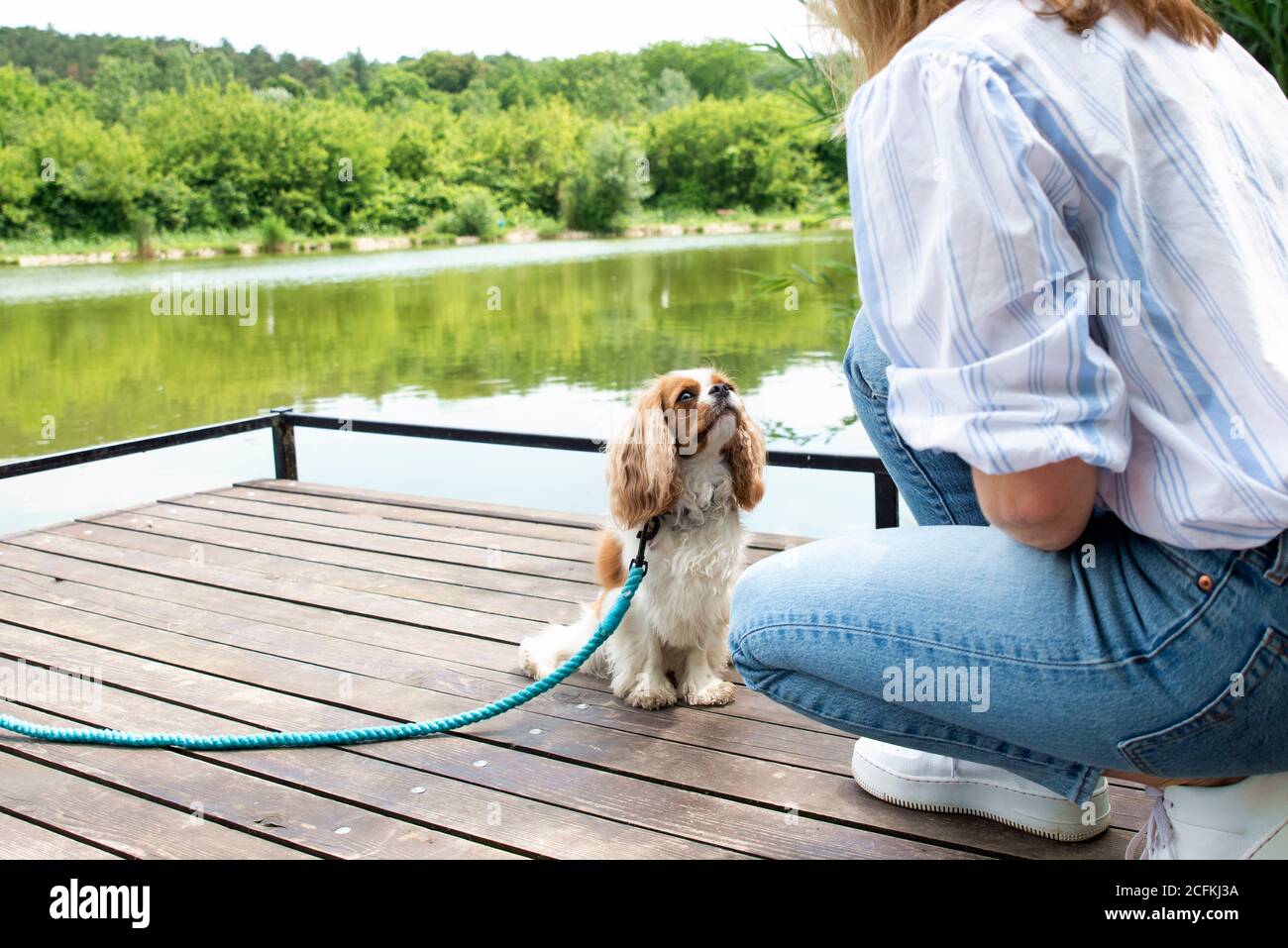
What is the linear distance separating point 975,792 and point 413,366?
969 cm

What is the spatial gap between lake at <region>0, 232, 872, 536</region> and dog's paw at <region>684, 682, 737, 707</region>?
6.78 feet

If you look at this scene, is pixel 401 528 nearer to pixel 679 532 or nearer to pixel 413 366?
pixel 679 532

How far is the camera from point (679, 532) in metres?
2.49

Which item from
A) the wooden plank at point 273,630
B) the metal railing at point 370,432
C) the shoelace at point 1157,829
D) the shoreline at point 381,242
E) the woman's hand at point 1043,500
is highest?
the shoreline at point 381,242

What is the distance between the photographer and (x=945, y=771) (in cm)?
178

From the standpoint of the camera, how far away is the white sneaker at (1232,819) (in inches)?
47.9

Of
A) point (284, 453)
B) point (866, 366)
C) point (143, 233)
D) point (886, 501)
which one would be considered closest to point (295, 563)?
point (284, 453)

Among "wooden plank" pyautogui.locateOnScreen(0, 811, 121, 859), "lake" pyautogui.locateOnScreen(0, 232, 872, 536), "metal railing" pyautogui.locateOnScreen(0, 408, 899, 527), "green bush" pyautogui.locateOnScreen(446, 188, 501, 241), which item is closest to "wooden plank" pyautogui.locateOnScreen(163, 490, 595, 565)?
"metal railing" pyautogui.locateOnScreen(0, 408, 899, 527)

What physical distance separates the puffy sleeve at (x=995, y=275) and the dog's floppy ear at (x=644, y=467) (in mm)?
1349

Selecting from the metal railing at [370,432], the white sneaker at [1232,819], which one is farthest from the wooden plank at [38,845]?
the metal railing at [370,432]

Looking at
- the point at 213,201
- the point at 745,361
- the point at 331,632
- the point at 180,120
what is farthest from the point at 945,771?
the point at 180,120

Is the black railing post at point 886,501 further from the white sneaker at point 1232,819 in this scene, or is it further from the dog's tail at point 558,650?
the white sneaker at point 1232,819
